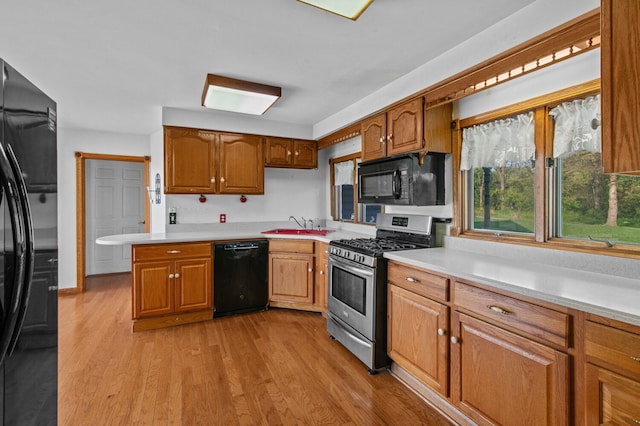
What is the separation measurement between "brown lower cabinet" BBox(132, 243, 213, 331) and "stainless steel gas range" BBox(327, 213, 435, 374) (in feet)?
4.55

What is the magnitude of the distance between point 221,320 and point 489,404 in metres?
2.63

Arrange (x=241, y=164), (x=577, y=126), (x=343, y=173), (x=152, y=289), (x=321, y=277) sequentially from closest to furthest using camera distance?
(x=577, y=126)
(x=152, y=289)
(x=321, y=277)
(x=241, y=164)
(x=343, y=173)

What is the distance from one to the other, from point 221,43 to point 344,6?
3.10 ft

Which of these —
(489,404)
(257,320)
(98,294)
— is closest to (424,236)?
(489,404)

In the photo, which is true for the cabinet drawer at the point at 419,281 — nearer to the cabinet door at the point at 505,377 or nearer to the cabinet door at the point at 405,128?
the cabinet door at the point at 505,377

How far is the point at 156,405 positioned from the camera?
76.9 inches

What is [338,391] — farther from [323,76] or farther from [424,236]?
[323,76]

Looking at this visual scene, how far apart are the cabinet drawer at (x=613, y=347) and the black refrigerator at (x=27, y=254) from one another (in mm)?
1925

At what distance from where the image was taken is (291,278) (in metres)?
3.57

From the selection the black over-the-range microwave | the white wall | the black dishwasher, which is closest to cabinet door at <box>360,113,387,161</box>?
the black over-the-range microwave

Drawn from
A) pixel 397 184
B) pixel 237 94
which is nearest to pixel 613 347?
pixel 397 184

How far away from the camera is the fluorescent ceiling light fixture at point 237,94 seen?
8.66ft

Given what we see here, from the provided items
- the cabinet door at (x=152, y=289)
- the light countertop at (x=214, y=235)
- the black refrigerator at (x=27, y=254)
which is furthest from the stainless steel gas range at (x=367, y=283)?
the black refrigerator at (x=27, y=254)

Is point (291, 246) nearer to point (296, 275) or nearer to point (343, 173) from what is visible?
point (296, 275)
